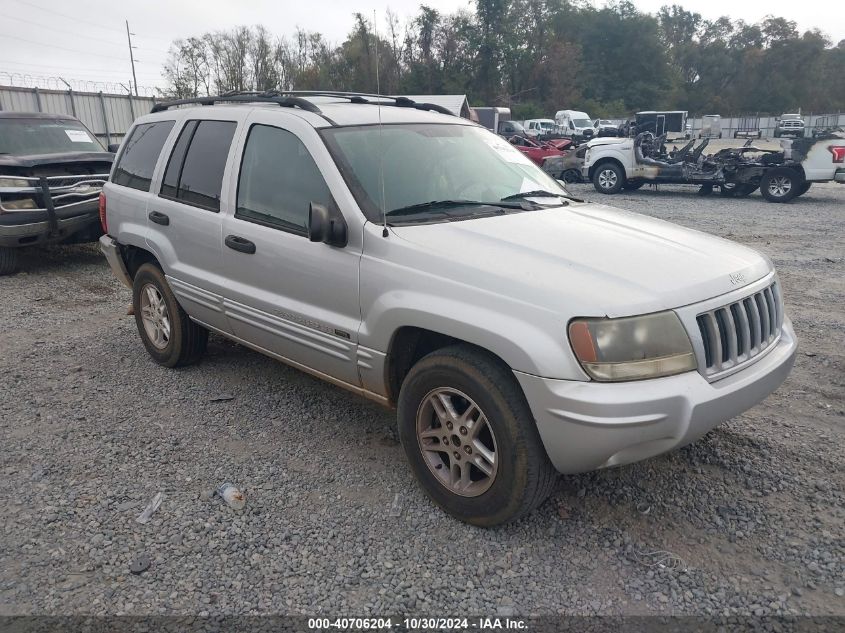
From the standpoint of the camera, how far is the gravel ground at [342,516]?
2.55m

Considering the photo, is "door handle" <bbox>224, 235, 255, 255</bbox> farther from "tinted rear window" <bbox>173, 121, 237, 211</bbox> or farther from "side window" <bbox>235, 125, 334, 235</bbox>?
"tinted rear window" <bbox>173, 121, 237, 211</bbox>

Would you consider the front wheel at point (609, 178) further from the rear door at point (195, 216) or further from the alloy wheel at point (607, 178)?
the rear door at point (195, 216)

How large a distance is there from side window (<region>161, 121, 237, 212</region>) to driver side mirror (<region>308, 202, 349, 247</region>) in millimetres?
1140

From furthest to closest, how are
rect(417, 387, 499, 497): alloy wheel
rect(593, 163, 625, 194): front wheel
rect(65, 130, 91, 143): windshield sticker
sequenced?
rect(593, 163, 625, 194): front wheel, rect(65, 130, 91, 143): windshield sticker, rect(417, 387, 499, 497): alloy wheel

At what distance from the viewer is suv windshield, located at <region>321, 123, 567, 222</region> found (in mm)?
3334

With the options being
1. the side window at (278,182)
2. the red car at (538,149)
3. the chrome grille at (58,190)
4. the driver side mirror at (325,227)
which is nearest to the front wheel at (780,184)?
the red car at (538,149)

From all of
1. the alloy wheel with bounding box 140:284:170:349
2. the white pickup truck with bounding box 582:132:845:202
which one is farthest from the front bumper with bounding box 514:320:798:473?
the white pickup truck with bounding box 582:132:845:202

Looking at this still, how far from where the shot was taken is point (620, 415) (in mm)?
2438

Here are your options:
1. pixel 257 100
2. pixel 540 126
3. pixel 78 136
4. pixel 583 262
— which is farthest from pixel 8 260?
pixel 540 126

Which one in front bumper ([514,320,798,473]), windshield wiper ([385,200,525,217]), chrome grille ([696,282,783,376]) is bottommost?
front bumper ([514,320,798,473])

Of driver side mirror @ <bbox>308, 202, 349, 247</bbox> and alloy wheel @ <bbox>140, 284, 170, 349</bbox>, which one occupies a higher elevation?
driver side mirror @ <bbox>308, 202, 349, 247</bbox>

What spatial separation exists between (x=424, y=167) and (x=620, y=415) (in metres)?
1.81

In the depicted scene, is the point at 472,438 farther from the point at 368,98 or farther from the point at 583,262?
the point at 368,98

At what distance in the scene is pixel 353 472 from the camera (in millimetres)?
3467
